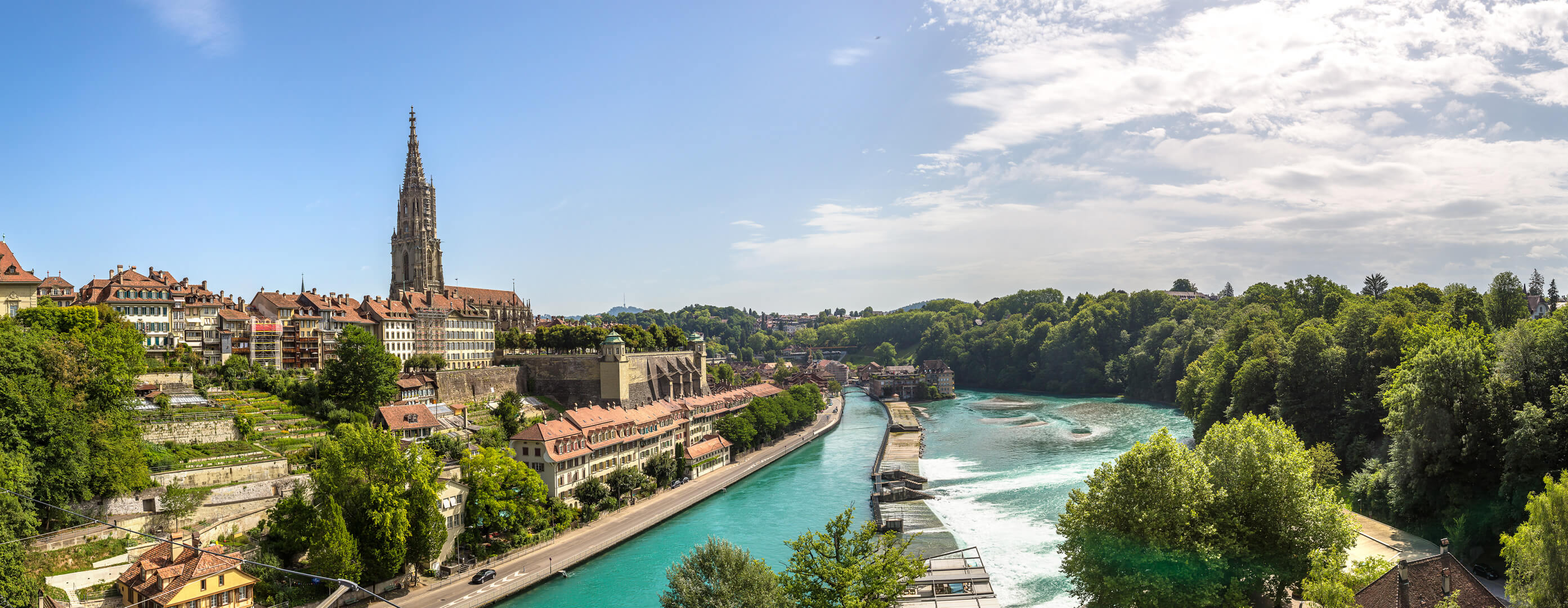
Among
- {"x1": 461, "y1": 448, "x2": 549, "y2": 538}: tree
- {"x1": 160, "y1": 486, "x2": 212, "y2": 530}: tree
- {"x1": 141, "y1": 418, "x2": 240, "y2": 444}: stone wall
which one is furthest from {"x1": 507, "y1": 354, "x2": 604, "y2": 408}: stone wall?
{"x1": 160, "y1": 486, "x2": 212, "y2": 530}: tree

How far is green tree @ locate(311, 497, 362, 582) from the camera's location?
24.5 metres

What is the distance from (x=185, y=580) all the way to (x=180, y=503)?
5.68 m

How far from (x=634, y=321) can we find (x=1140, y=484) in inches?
6093

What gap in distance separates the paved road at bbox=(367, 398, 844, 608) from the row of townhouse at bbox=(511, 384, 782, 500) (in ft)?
5.75

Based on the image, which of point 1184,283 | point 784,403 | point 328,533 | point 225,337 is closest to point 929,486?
point 784,403

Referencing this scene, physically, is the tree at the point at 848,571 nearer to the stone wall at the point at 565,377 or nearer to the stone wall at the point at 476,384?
the stone wall at the point at 476,384

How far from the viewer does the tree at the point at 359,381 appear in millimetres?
37500

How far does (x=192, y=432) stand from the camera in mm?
30688

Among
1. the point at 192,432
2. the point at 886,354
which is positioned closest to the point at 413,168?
the point at 192,432

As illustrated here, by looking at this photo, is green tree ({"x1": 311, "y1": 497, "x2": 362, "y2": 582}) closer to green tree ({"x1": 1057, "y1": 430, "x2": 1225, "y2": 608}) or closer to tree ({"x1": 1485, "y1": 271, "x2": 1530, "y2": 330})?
green tree ({"x1": 1057, "y1": 430, "x2": 1225, "y2": 608})

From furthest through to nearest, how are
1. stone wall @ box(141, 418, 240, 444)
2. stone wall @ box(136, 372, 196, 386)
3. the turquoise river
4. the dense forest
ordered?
stone wall @ box(136, 372, 196, 386)
stone wall @ box(141, 418, 240, 444)
the turquoise river
the dense forest

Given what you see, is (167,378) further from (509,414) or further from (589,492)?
(589,492)

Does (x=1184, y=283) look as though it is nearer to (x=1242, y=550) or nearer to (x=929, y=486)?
(x=929, y=486)

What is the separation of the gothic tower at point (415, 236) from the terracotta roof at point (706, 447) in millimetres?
25096
